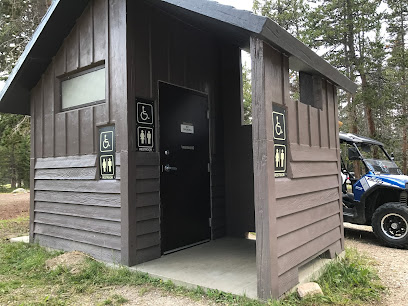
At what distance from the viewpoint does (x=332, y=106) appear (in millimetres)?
4590

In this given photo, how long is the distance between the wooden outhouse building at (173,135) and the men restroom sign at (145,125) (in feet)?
0.04

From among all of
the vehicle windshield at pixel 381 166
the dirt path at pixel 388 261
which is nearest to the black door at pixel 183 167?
the dirt path at pixel 388 261

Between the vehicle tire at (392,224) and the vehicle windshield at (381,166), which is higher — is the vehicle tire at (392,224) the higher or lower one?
the lower one

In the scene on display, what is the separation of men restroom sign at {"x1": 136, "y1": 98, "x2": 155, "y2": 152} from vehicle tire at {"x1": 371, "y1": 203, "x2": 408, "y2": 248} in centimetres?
393

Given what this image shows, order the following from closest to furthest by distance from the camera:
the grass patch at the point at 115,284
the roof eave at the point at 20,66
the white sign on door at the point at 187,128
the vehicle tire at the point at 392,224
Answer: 1. the grass patch at the point at 115,284
2. the roof eave at the point at 20,66
3. the white sign on door at the point at 187,128
4. the vehicle tire at the point at 392,224

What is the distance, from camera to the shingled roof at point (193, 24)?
288 centimetres

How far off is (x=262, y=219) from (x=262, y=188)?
10.5 inches

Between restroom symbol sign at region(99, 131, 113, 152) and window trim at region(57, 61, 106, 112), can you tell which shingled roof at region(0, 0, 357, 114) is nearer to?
window trim at region(57, 61, 106, 112)

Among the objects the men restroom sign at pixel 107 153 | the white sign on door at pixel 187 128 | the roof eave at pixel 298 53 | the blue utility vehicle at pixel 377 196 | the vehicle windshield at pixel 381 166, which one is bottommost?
the blue utility vehicle at pixel 377 196

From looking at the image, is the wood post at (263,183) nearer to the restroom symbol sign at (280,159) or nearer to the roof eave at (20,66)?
the restroom symbol sign at (280,159)

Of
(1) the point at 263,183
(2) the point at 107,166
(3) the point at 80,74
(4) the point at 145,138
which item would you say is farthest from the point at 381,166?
(3) the point at 80,74

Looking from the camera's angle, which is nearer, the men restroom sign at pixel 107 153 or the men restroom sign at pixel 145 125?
the men restroom sign at pixel 145 125

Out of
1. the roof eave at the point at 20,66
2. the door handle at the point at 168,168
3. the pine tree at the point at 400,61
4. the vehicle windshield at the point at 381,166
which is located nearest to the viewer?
the door handle at the point at 168,168

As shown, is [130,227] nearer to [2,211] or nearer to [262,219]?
[262,219]
